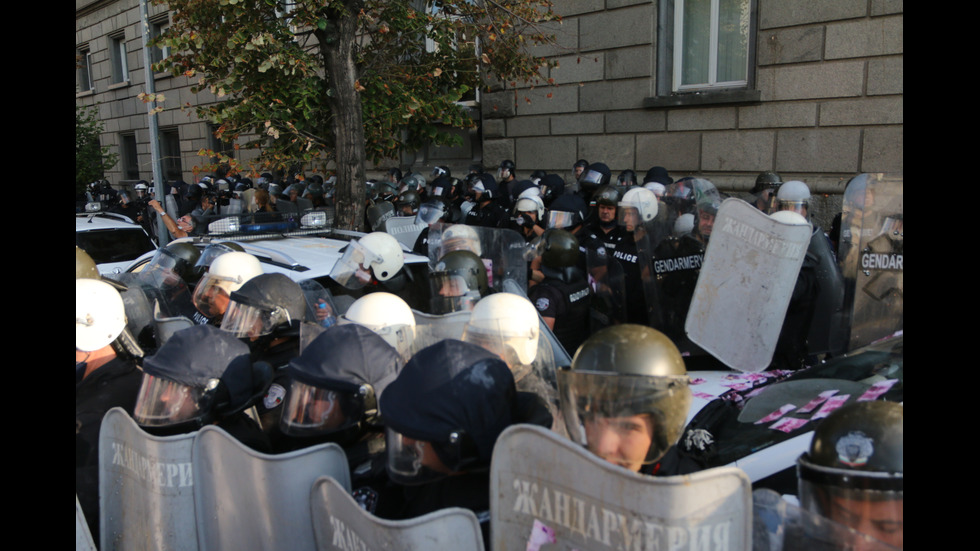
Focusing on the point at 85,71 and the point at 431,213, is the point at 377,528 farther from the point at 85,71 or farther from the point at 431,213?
the point at 85,71

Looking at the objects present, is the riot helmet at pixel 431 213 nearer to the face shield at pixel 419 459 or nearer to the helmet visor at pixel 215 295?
the helmet visor at pixel 215 295

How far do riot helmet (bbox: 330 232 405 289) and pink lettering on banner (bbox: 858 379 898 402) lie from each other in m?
2.99

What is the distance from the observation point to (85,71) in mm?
25562

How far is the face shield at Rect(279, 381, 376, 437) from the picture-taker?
245 centimetres

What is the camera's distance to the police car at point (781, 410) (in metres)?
2.33

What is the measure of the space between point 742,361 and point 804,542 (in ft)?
7.26

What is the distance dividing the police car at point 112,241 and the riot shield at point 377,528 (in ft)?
22.4

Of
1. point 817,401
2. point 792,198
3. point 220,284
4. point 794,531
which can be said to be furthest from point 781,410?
point 792,198

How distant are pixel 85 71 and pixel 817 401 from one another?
2906 cm

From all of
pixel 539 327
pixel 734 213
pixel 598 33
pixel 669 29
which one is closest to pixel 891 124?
pixel 669 29

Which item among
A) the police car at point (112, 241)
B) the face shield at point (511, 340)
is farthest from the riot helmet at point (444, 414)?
the police car at point (112, 241)

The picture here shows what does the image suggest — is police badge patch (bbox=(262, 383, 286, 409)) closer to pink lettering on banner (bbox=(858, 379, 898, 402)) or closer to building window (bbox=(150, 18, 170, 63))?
pink lettering on banner (bbox=(858, 379, 898, 402))

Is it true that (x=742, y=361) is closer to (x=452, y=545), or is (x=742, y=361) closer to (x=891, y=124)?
(x=452, y=545)

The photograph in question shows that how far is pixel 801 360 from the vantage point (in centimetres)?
438
